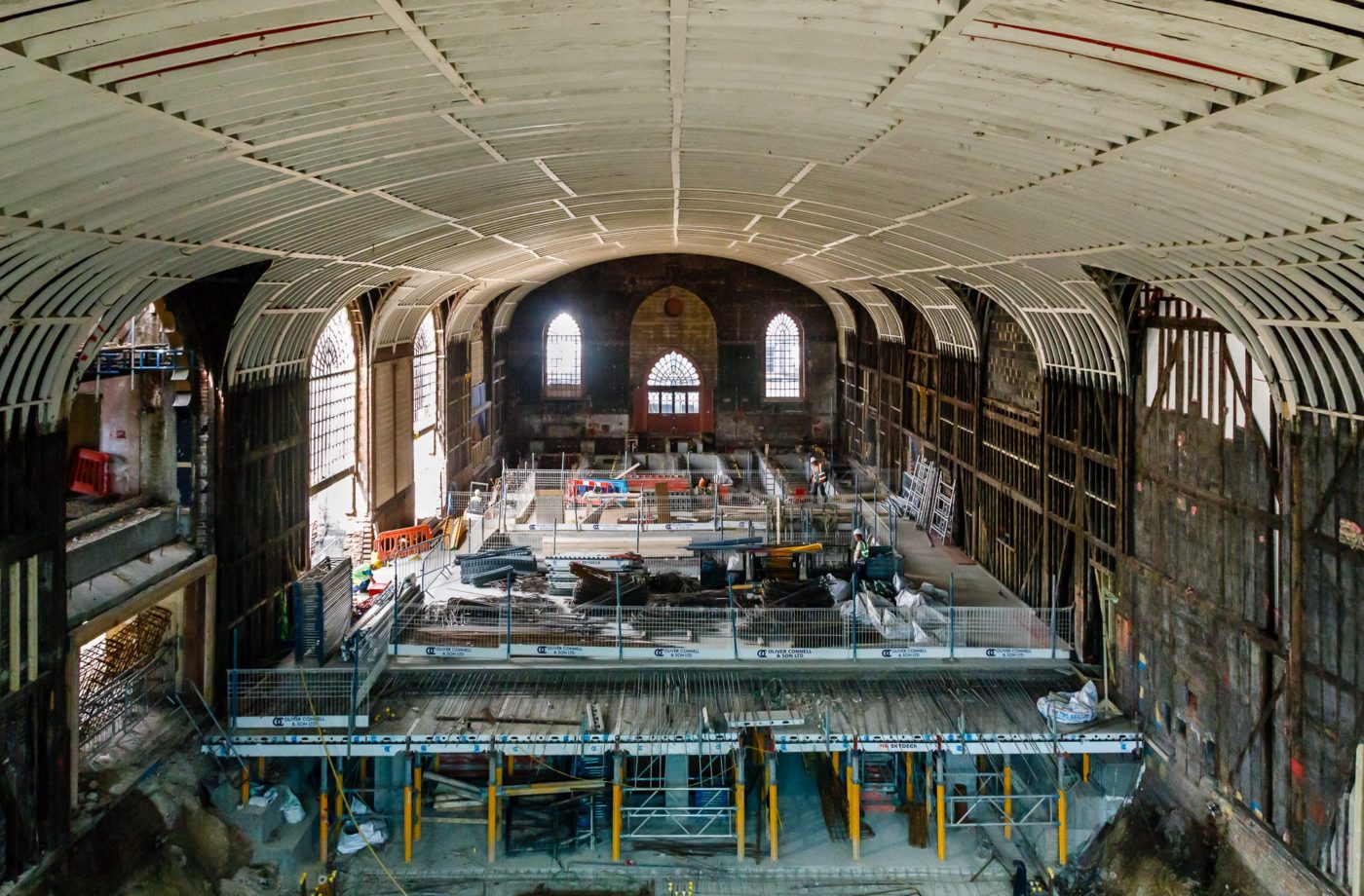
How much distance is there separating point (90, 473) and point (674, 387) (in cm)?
2405

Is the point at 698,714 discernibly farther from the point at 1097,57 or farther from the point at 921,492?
the point at 921,492

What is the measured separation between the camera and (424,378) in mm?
27703

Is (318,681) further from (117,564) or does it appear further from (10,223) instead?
(10,223)

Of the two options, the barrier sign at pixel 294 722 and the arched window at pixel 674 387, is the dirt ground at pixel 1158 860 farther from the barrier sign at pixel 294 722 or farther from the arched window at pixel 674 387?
the arched window at pixel 674 387

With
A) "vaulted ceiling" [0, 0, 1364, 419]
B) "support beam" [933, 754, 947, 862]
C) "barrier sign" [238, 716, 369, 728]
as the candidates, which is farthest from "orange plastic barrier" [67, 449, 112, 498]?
"support beam" [933, 754, 947, 862]

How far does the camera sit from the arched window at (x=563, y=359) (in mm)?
37562

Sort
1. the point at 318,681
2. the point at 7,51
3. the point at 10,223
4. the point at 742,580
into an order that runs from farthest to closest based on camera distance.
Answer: the point at 742,580, the point at 318,681, the point at 10,223, the point at 7,51

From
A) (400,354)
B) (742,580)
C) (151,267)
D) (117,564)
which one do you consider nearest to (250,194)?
(151,267)

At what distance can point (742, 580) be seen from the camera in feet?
65.6

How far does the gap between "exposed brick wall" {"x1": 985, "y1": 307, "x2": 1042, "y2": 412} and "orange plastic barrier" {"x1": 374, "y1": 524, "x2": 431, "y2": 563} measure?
451 inches

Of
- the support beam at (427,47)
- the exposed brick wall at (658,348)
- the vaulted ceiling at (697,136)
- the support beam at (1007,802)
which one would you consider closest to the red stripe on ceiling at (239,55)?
the vaulted ceiling at (697,136)

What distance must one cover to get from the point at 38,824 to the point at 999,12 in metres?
11.0

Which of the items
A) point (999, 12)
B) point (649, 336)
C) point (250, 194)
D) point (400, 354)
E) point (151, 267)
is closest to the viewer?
point (999, 12)

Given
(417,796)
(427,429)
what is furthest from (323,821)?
(427,429)
